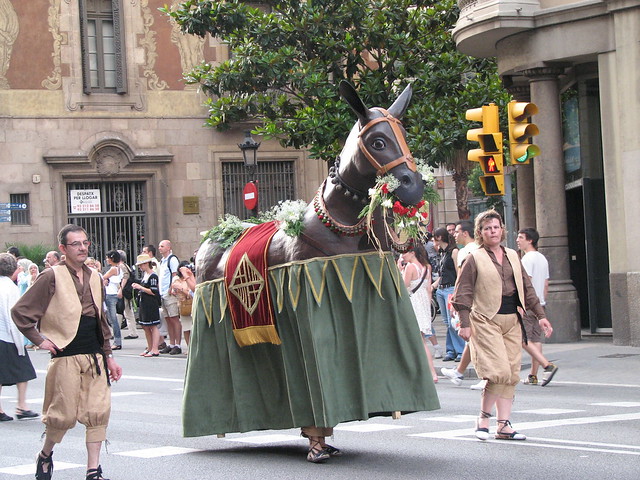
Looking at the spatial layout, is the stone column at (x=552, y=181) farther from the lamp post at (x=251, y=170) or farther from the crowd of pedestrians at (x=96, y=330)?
the lamp post at (x=251, y=170)

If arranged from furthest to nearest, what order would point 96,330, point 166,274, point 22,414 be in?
point 166,274 < point 22,414 < point 96,330

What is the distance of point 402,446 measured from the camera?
9.34m

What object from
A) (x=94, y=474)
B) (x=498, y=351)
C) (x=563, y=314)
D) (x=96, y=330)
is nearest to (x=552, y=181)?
(x=563, y=314)

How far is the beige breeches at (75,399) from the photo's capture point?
7.89 meters

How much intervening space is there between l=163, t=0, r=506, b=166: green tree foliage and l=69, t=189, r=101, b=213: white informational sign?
812 centimetres

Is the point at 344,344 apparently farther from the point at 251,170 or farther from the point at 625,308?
the point at 251,170

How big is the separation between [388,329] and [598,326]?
1168 centimetres

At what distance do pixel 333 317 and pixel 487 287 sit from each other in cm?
159

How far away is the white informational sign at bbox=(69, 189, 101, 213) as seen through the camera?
2953 cm

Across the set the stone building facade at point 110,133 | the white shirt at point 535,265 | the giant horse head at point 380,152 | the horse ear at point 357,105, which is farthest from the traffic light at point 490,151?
the stone building facade at point 110,133

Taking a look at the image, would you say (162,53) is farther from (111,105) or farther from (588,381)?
(588,381)

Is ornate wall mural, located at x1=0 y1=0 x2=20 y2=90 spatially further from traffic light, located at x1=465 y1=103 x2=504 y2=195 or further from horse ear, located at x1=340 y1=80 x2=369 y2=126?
horse ear, located at x1=340 y1=80 x2=369 y2=126

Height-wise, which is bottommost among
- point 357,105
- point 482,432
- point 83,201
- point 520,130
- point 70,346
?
point 482,432

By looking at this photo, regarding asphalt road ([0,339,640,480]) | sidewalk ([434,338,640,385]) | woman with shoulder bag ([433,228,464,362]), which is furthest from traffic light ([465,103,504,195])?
asphalt road ([0,339,640,480])
